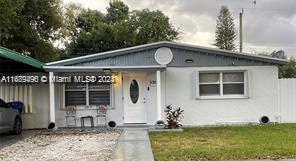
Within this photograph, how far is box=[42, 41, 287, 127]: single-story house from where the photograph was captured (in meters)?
20.6

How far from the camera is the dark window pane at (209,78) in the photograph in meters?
21.0

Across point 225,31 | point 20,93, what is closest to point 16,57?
point 20,93

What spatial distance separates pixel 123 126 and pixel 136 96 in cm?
154

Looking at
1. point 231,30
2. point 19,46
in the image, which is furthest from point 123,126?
point 231,30

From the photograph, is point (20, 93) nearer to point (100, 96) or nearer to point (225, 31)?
point (100, 96)

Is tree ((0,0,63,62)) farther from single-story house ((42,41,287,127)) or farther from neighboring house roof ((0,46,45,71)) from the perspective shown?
neighboring house roof ((0,46,45,71))

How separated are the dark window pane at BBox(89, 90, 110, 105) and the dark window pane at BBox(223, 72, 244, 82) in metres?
5.19

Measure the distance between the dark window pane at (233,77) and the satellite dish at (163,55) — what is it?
2589 mm

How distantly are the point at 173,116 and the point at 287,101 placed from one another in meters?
5.45

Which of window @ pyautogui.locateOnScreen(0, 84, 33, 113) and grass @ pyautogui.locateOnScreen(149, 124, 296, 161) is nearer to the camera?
grass @ pyautogui.locateOnScreen(149, 124, 296, 161)

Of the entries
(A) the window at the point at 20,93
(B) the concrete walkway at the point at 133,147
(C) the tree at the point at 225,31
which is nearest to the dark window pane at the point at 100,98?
(A) the window at the point at 20,93

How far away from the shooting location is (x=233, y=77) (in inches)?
830

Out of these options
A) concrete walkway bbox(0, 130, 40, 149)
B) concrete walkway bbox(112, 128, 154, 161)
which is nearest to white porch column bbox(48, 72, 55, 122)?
concrete walkway bbox(0, 130, 40, 149)

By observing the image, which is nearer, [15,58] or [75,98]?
[15,58]
